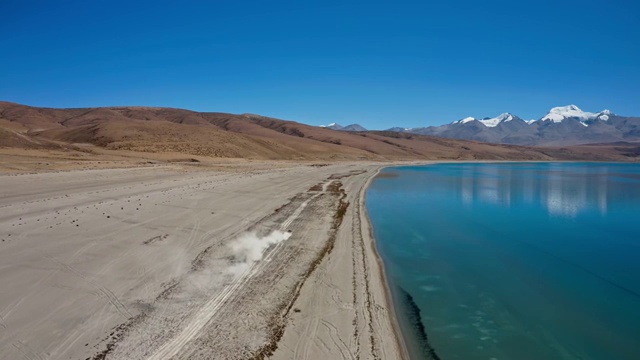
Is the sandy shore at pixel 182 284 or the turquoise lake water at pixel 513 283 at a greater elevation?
the sandy shore at pixel 182 284

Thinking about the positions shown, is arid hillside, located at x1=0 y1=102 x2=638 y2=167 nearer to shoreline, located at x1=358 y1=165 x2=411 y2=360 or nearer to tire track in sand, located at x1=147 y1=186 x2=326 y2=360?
shoreline, located at x1=358 y1=165 x2=411 y2=360

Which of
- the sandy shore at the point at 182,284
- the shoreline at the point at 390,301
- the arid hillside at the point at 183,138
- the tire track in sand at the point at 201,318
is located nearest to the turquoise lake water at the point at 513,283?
the shoreline at the point at 390,301

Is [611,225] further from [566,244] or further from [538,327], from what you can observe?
[538,327]

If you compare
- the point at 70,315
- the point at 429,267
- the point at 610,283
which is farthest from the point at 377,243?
the point at 70,315

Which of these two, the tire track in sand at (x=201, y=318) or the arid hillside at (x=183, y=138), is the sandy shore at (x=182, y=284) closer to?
the tire track in sand at (x=201, y=318)

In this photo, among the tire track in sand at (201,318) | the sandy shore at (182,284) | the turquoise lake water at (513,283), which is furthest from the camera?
the turquoise lake water at (513,283)

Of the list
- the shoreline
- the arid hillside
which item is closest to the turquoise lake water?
the shoreline
